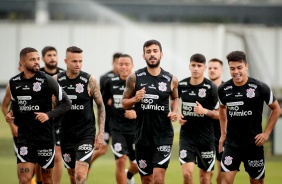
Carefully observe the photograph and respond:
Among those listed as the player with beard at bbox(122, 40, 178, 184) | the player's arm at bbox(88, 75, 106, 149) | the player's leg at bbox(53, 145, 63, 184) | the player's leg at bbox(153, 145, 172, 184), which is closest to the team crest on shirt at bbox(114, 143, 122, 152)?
the player's leg at bbox(53, 145, 63, 184)

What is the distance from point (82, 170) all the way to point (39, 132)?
39.3 inches

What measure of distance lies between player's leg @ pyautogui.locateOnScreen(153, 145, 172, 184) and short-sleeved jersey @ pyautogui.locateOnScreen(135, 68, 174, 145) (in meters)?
0.10

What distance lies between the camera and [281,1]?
74312 mm

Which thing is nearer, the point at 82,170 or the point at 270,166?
the point at 82,170

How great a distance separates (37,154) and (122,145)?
343 cm

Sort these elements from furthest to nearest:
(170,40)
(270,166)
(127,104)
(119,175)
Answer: (170,40) → (270,166) → (119,175) → (127,104)

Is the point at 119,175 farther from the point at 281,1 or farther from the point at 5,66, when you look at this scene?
the point at 281,1

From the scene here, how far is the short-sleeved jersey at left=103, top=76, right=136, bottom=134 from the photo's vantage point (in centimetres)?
1753

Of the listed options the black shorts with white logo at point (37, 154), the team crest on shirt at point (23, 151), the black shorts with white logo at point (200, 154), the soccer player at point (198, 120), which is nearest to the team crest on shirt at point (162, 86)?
the soccer player at point (198, 120)

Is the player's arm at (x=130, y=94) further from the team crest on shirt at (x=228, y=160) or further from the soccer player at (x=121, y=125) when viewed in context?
the soccer player at (x=121, y=125)

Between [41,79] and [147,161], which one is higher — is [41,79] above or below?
above

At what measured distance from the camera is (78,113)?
14875mm

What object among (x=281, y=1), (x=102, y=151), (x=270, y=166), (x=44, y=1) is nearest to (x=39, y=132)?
(x=102, y=151)

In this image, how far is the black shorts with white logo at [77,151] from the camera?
1467cm
